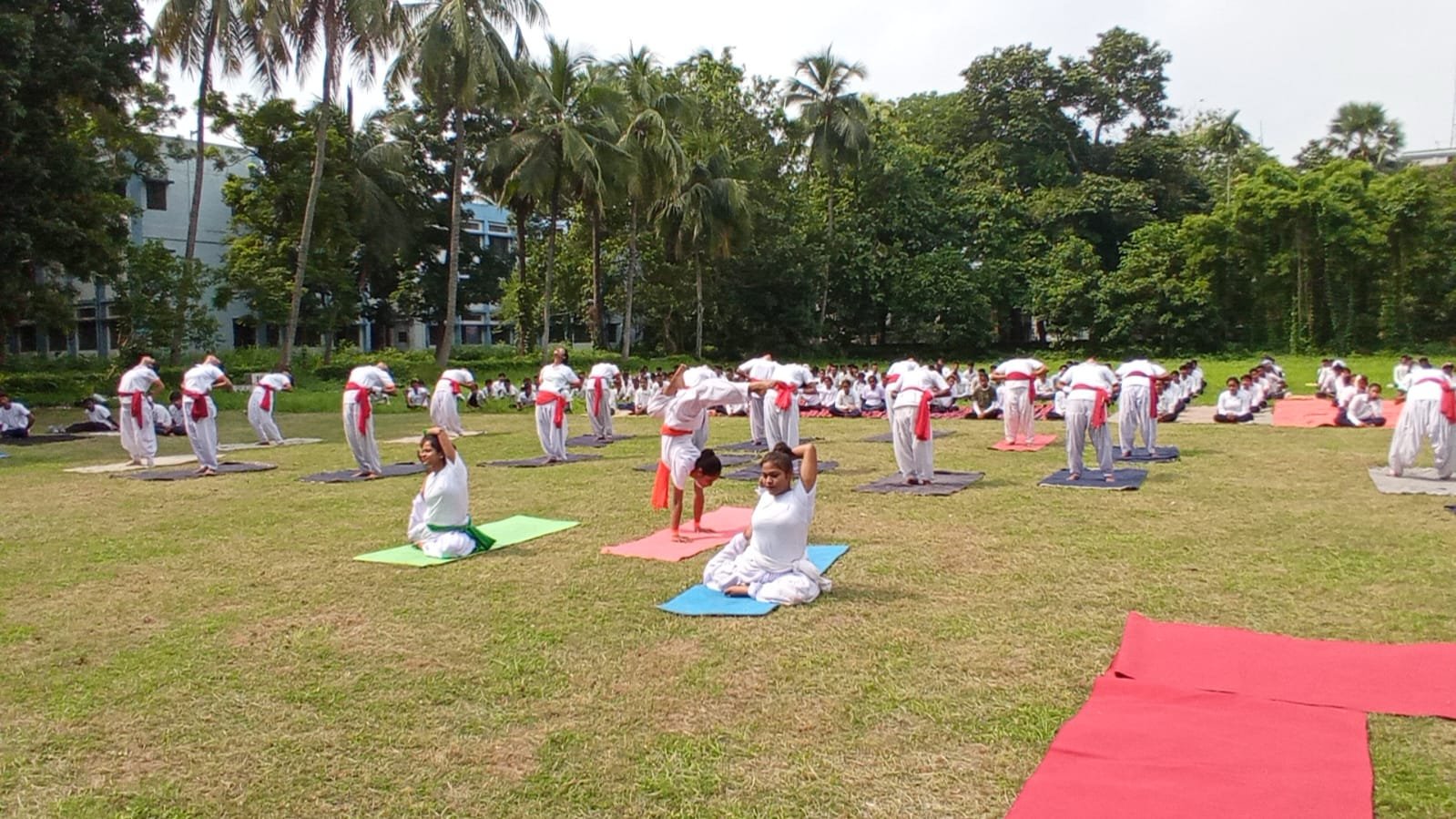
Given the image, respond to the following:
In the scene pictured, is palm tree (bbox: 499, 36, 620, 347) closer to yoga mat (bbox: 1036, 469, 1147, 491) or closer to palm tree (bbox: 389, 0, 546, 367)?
palm tree (bbox: 389, 0, 546, 367)

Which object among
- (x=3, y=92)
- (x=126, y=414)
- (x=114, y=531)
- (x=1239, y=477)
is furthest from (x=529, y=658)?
(x=3, y=92)

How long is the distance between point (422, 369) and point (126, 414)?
14.3 metres

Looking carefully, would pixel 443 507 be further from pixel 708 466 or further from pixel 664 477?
pixel 708 466

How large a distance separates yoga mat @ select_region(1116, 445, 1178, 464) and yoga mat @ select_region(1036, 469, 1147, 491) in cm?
108

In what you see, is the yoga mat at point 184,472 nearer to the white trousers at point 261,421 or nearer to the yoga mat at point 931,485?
the white trousers at point 261,421

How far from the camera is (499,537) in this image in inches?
326

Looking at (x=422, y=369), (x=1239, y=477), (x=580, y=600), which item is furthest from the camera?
(x=422, y=369)

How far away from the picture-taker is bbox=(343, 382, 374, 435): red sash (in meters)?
12.0

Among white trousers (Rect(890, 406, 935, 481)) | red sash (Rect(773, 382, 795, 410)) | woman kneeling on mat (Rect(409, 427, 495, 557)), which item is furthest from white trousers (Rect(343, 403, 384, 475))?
white trousers (Rect(890, 406, 935, 481))

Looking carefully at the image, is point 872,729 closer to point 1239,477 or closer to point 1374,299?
point 1239,477

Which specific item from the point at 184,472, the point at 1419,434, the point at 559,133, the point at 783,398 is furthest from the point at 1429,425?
the point at 559,133

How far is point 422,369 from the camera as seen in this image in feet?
90.0

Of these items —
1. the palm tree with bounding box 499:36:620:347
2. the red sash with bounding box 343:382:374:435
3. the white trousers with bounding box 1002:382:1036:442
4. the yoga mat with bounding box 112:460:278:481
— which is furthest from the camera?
the palm tree with bounding box 499:36:620:347

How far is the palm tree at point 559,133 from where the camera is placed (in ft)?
89.1
